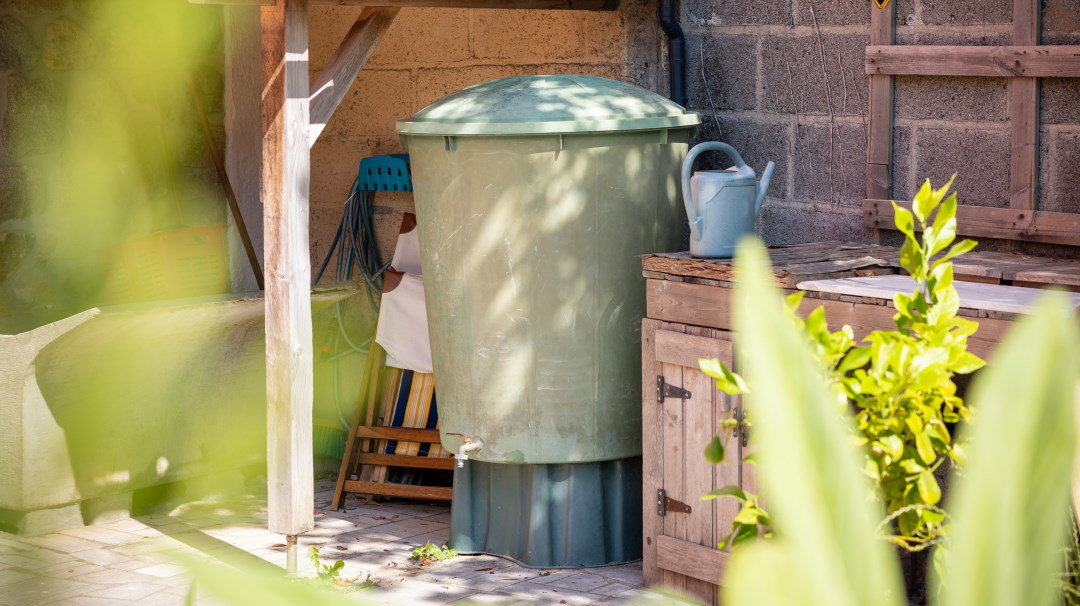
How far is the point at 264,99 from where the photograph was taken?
176 inches

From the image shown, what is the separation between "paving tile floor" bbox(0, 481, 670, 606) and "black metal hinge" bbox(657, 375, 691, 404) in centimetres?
67

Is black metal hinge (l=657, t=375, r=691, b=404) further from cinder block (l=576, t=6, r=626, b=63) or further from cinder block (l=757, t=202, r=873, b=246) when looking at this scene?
cinder block (l=576, t=6, r=626, b=63)

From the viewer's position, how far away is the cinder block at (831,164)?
457 centimetres

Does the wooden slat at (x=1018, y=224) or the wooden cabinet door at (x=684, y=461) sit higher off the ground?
the wooden slat at (x=1018, y=224)

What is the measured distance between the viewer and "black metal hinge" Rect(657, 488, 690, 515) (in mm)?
4293

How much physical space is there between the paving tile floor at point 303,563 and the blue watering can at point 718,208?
1.21 metres

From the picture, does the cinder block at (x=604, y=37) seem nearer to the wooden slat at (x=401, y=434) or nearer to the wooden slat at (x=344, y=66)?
the wooden slat at (x=344, y=66)

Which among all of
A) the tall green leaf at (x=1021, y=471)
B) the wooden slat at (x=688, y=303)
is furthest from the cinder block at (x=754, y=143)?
the tall green leaf at (x=1021, y=471)

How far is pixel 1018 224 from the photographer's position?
4086 mm

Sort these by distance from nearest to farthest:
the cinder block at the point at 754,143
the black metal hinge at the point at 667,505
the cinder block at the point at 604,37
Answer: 1. the black metal hinge at the point at 667,505
2. the cinder block at the point at 754,143
3. the cinder block at the point at 604,37

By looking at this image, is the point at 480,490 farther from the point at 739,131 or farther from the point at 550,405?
the point at 739,131

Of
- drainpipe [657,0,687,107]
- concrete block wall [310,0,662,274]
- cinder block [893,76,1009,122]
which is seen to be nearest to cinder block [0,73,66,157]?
concrete block wall [310,0,662,274]

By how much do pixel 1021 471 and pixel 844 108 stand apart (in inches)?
173

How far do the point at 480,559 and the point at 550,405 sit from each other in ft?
2.40
